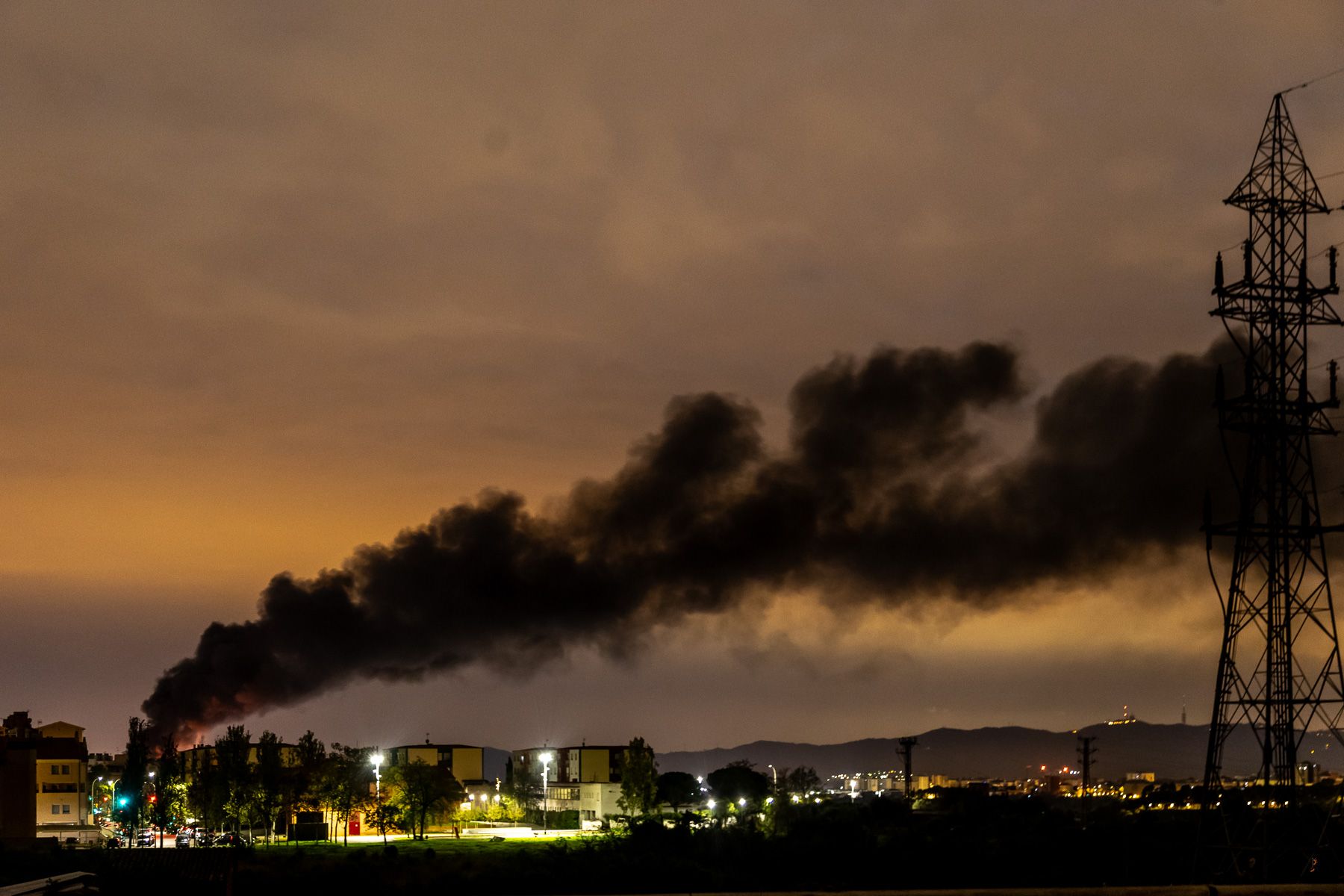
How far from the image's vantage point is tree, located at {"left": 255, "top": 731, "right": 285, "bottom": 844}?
86.2m

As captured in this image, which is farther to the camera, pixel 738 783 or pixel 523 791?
pixel 523 791

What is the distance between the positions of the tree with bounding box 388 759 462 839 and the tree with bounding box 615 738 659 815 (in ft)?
59.7

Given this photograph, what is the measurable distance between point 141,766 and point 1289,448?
69.4 meters

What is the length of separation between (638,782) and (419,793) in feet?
81.2

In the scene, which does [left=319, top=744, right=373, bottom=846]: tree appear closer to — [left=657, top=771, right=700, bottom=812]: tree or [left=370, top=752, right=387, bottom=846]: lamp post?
[left=370, top=752, right=387, bottom=846]: lamp post

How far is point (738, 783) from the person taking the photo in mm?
106562

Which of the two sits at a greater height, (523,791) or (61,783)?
(61,783)

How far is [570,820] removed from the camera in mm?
108500

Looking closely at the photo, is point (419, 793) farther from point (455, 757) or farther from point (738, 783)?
point (455, 757)

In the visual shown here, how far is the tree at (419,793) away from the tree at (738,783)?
20810 millimetres

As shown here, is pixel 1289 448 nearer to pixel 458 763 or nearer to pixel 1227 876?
pixel 1227 876

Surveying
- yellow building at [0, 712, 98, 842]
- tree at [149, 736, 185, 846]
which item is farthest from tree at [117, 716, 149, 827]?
A: yellow building at [0, 712, 98, 842]

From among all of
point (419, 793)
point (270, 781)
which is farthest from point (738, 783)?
point (270, 781)

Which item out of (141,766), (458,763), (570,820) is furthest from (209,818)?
(458,763)
